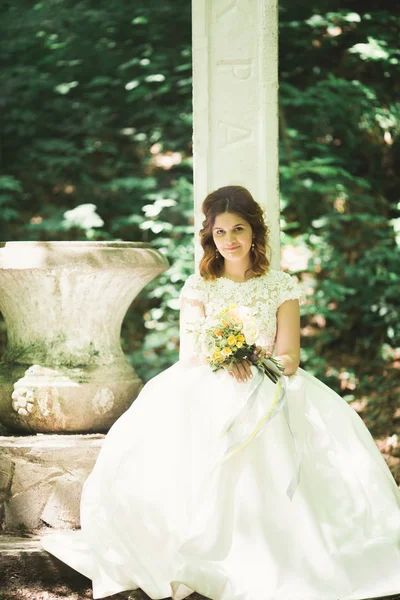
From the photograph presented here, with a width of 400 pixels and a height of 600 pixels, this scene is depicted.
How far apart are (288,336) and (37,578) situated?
142 cm

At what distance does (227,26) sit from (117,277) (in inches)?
52.1

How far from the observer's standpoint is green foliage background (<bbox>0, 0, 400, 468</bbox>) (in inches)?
235

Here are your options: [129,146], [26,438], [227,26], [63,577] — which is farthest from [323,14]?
[63,577]

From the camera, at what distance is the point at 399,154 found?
20.9 ft

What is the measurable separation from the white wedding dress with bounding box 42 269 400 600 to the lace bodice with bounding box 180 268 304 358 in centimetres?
37

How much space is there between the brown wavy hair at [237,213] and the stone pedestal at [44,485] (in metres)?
1.00

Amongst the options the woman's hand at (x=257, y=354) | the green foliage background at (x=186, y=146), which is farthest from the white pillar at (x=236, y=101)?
the green foliage background at (x=186, y=146)

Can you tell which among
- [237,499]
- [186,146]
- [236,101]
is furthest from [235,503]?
[186,146]

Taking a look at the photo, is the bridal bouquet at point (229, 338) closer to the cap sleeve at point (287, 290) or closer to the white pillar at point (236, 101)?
the cap sleeve at point (287, 290)

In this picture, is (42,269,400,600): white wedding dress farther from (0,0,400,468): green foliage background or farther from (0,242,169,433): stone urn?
(0,0,400,468): green foliage background

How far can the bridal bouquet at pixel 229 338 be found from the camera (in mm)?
2803

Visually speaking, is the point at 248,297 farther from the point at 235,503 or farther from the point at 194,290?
the point at 235,503

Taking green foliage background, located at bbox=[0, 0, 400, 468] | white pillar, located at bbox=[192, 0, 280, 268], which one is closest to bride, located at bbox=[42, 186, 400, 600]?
white pillar, located at bbox=[192, 0, 280, 268]

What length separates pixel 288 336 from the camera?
324 centimetres
